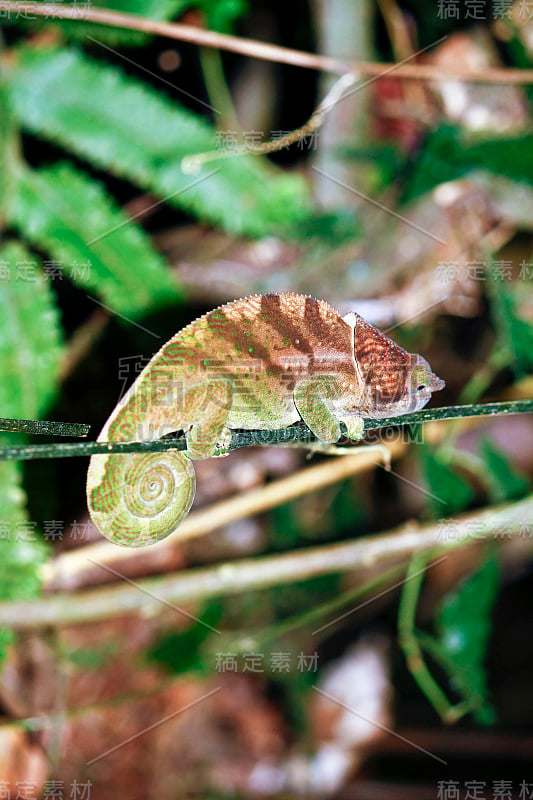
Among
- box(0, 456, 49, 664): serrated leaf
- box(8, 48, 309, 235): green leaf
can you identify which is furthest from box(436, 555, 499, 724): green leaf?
box(8, 48, 309, 235): green leaf

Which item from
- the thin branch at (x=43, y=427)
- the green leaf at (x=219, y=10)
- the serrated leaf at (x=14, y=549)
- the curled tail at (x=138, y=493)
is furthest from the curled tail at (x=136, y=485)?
the green leaf at (x=219, y=10)

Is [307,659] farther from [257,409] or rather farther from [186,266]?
[257,409]

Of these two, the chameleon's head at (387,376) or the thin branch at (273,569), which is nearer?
the chameleon's head at (387,376)

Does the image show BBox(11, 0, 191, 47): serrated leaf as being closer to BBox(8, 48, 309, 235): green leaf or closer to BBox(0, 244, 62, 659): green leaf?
BBox(8, 48, 309, 235): green leaf

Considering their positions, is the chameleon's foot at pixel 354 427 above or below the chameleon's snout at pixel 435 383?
below

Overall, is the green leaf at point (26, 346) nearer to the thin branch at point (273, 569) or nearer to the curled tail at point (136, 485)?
the thin branch at point (273, 569)

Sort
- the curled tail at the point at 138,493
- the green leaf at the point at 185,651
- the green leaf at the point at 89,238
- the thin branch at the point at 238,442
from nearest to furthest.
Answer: the thin branch at the point at 238,442 → the curled tail at the point at 138,493 → the green leaf at the point at 89,238 → the green leaf at the point at 185,651

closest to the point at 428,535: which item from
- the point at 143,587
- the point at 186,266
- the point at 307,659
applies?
the point at 143,587
